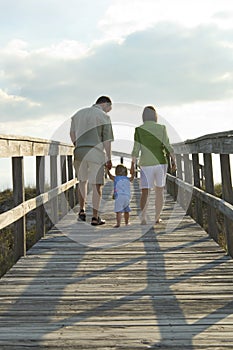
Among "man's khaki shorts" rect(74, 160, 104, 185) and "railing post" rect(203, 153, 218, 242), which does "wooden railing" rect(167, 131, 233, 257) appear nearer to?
"railing post" rect(203, 153, 218, 242)

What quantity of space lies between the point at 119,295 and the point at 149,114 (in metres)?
3.46

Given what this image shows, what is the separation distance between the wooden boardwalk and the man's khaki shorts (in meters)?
0.84

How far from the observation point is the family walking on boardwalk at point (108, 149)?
21.5ft

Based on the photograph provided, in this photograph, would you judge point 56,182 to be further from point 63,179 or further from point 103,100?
point 103,100

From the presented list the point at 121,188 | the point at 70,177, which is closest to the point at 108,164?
the point at 121,188

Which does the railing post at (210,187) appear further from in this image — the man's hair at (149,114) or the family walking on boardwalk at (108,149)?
the man's hair at (149,114)

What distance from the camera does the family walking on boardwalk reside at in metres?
6.57

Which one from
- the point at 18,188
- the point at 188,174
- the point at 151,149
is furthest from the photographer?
the point at 188,174

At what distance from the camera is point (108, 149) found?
21.5 feet

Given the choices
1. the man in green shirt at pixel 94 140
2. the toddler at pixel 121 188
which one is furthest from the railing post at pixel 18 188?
the toddler at pixel 121 188

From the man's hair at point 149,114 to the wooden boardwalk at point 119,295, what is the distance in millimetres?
1637

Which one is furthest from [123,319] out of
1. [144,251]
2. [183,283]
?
[144,251]

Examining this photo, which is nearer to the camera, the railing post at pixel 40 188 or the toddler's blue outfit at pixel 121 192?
the railing post at pixel 40 188

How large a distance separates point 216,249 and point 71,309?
7.95 feet
